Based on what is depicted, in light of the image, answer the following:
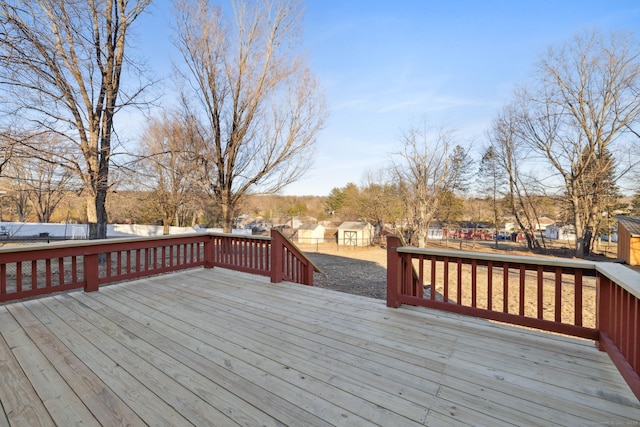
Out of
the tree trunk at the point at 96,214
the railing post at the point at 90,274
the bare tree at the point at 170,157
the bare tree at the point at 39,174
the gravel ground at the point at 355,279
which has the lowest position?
the gravel ground at the point at 355,279

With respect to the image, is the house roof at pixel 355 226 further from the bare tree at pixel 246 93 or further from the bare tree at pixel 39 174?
the bare tree at pixel 39 174

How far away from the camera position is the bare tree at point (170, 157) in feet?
32.1

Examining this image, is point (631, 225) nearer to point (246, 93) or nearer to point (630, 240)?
point (630, 240)

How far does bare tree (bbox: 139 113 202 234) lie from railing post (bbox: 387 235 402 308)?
7.44 m

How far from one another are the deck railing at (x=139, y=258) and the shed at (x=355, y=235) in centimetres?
2004

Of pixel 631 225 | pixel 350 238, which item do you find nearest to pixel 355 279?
pixel 631 225

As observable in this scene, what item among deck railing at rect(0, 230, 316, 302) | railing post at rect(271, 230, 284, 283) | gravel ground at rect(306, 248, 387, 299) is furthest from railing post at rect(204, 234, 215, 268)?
gravel ground at rect(306, 248, 387, 299)

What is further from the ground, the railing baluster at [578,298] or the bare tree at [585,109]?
the bare tree at [585,109]

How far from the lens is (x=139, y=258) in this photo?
4332 millimetres

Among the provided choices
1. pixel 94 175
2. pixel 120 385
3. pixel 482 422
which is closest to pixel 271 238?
pixel 120 385

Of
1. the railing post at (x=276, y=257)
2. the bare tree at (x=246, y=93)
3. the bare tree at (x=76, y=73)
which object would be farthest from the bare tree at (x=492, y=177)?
the bare tree at (x=76, y=73)

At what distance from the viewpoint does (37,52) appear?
15.6 feet

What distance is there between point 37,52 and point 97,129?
3361mm

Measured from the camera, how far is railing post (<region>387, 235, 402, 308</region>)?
10.1 feet
